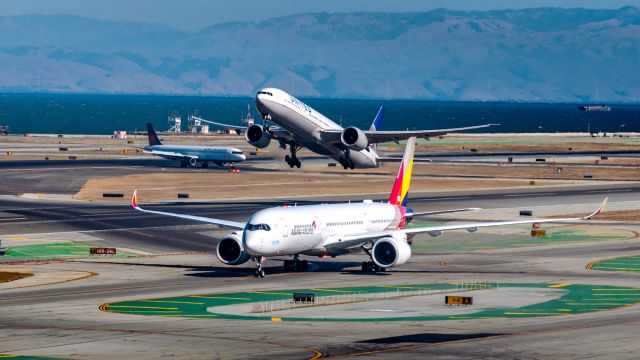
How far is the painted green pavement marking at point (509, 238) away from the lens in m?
90.7

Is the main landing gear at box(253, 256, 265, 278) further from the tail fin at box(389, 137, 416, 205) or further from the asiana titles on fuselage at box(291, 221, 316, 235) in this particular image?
the tail fin at box(389, 137, 416, 205)

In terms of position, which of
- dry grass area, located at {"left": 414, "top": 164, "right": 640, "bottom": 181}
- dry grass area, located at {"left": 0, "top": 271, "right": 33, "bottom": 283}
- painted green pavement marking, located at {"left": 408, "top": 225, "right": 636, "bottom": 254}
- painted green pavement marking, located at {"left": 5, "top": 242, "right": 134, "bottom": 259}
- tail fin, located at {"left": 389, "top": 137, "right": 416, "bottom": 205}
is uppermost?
dry grass area, located at {"left": 414, "top": 164, "right": 640, "bottom": 181}

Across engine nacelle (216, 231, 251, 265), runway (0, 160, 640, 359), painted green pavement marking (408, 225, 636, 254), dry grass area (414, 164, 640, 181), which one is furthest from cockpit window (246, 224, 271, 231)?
dry grass area (414, 164, 640, 181)

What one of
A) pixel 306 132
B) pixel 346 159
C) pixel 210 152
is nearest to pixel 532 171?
pixel 210 152

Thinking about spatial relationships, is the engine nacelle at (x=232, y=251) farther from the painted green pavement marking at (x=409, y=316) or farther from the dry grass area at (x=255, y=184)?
the dry grass area at (x=255, y=184)

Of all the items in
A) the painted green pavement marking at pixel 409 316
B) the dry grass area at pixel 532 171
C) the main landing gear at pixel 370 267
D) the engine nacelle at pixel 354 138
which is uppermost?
the dry grass area at pixel 532 171

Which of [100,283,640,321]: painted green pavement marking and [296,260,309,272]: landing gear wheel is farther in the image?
[296,260,309,272]: landing gear wheel

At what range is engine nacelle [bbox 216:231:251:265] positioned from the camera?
233 ft

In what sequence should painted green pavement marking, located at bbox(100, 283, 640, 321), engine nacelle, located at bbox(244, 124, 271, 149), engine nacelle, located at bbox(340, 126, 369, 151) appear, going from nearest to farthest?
painted green pavement marking, located at bbox(100, 283, 640, 321)
engine nacelle, located at bbox(340, 126, 369, 151)
engine nacelle, located at bbox(244, 124, 271, 149)

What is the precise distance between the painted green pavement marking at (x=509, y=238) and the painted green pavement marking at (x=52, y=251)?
22.8m

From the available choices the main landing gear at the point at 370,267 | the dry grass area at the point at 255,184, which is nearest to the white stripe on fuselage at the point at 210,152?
the dry grass area at the point at 255,184

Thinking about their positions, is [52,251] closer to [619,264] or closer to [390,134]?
[619,264]

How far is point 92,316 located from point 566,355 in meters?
22.1

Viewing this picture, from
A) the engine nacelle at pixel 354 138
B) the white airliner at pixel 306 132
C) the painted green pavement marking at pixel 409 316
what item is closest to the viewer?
the painted green pavement marking at pixel 409 316
